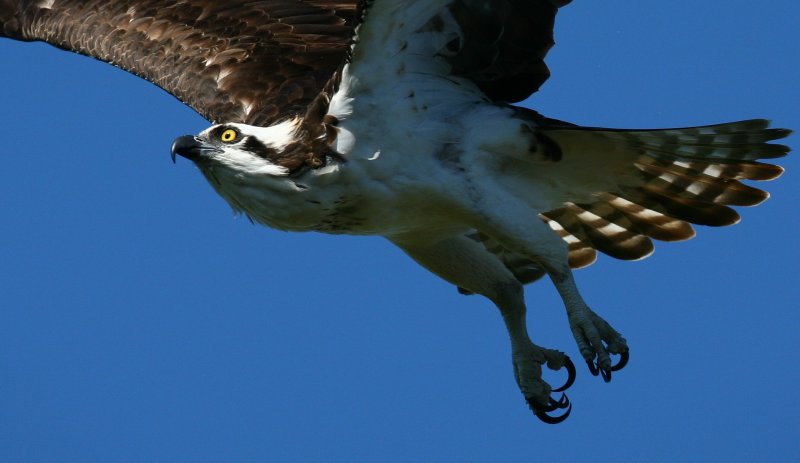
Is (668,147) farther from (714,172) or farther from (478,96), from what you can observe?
(478,96)

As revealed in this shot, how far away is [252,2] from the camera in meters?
9.80

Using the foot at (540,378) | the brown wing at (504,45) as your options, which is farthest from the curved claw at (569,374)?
the brown wing at (504,45)

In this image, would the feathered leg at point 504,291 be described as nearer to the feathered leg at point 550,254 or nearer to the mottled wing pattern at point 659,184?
the mottled wing pattern at point 659,184

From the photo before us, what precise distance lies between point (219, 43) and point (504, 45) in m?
2.30

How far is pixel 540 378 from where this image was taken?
28.0ft

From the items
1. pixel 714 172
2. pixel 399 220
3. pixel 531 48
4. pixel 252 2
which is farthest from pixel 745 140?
pixel 252 2

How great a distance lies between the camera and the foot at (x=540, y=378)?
27.9 ft

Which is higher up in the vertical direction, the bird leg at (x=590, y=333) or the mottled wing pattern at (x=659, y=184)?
the mottled wing pattern at (x=659, y=184)

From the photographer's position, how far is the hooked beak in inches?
282

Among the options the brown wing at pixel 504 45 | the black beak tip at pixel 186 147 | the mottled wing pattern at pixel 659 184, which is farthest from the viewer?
the mottled wing pattern at pixel 659 184

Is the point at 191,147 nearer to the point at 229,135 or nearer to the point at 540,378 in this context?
the point at 229,135

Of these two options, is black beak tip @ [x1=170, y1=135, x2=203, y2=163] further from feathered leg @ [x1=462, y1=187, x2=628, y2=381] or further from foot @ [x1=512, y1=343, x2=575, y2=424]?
foot @ [x1=512, y1=343, x2=575, y2=424]

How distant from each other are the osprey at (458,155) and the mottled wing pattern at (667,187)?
1cm

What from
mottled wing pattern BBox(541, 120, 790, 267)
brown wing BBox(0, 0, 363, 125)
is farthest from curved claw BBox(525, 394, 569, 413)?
brown wing BBox(0, 0, 363, 125)
